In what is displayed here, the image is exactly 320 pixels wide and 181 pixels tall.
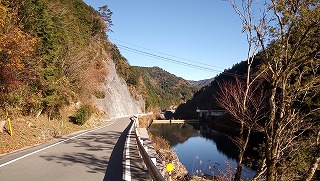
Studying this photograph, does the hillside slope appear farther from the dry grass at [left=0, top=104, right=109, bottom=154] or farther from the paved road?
the paved road

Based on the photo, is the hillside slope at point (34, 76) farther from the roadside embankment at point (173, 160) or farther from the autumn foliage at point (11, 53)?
the roadside embankment at point (173, 160)

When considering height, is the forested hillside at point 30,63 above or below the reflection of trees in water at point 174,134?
above

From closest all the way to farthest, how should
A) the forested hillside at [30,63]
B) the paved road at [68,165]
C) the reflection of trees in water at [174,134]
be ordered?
the paved road at [68,165] → the forested hillside at [30,63] → the reflection of trees in water at [174,134]

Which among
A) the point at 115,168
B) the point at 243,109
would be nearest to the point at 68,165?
the point at 115,168

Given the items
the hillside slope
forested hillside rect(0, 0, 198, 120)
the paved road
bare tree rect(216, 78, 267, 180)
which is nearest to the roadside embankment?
the paved road

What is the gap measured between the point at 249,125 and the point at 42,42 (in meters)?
14.7

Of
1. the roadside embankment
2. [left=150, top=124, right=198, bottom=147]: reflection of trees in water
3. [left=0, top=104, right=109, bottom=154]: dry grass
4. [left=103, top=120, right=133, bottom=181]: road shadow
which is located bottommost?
[left=150, top=124, right=198, bottom=147]: reflection of trees in water

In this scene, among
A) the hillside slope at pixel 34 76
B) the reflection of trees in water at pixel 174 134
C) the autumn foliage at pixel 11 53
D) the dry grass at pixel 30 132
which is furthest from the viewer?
the reflection of trees in water at pixel 174 134

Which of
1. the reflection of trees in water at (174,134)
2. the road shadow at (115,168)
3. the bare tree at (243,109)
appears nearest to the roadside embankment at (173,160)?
the road shadow at (115,168)

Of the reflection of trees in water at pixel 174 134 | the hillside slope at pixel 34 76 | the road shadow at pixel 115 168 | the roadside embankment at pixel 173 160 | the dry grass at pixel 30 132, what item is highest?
the hillside slope at pixel 34 76

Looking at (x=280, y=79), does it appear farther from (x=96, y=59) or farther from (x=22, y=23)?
(x=96, y=59)

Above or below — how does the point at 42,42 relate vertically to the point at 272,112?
above

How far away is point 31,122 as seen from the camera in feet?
51.0

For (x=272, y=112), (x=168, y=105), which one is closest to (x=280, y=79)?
(x=272, y=112)
